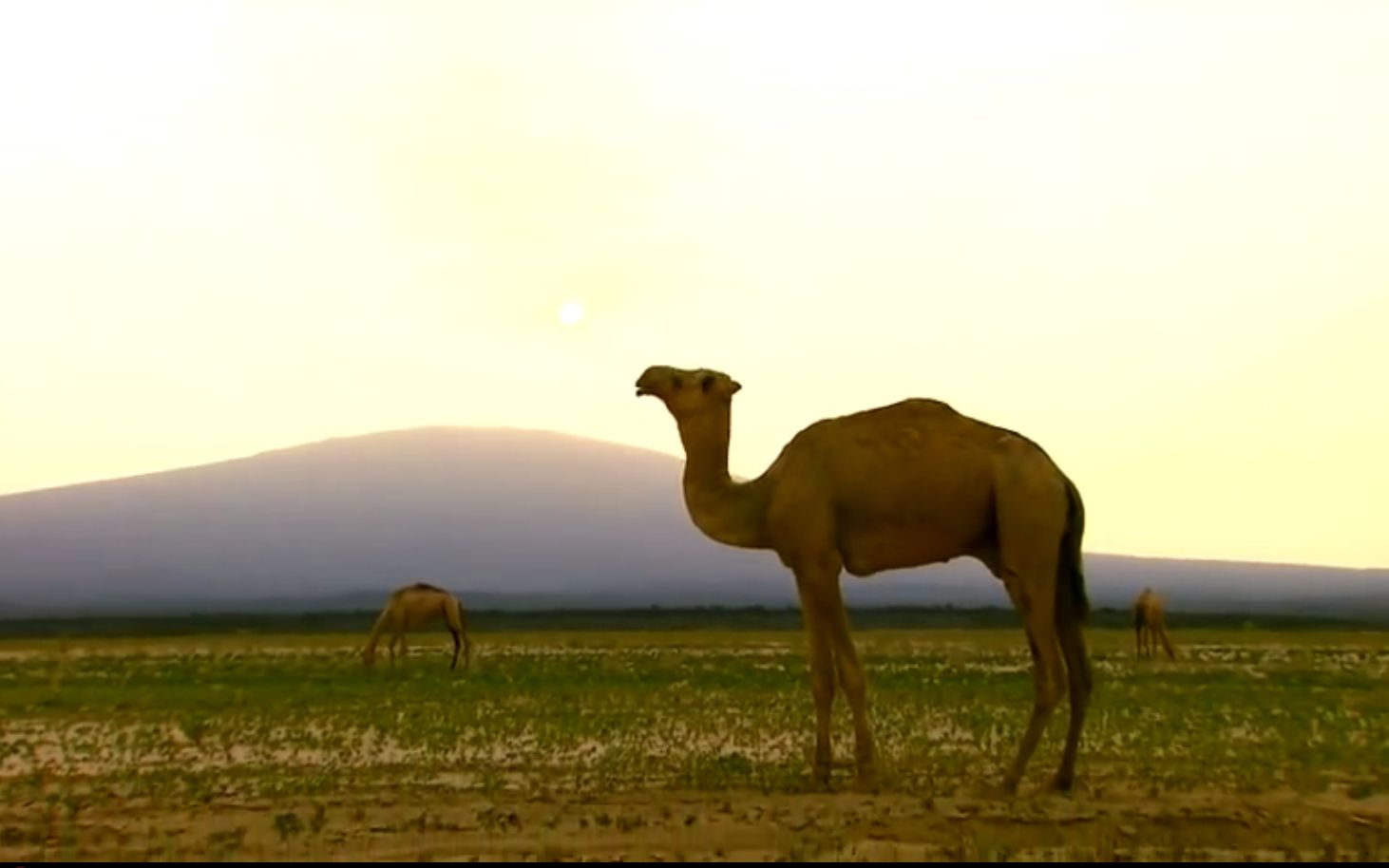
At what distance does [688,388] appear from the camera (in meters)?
13.0

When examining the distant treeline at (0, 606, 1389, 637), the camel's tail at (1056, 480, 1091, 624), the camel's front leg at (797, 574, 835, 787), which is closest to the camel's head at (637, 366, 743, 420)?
the camel's front leg at (797, 574, 835, 787)

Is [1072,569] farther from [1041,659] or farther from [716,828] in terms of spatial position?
[716,828]

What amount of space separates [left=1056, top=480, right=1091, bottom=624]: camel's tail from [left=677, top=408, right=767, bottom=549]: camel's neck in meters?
2.49

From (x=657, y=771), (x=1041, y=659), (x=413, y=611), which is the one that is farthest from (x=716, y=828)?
(x=413, y=611)

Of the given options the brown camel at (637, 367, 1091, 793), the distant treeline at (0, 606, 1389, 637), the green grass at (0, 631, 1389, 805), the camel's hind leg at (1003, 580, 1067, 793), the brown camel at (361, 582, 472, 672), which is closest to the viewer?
the camel's hind leg at (1003, 580, 1067, 793)

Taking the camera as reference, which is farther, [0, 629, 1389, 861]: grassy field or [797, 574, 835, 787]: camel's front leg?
[797, 574, 835, 787]: camel's front leg

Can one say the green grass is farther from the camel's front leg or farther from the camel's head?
the camel's head

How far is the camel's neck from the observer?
12703 mm

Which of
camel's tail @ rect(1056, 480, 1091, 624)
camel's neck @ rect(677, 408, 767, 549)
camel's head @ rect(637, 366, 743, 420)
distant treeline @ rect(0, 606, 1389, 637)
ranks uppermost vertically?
camel's head @ rect(637, 366, 743, 420)

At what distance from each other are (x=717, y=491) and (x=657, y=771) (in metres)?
2.55

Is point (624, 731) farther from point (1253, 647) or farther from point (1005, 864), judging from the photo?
point (1253, 647)

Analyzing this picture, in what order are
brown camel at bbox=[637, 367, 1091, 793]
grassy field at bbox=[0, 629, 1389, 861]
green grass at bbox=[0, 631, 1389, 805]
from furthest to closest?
green grass at bbox=[0, 631, 1389, 805] → brown camel at bbox=[637, 367, 1091, 793] → grassy field at bbox=[0, 629, 1389, 861]

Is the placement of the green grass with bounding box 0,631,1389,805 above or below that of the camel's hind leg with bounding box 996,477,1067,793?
below

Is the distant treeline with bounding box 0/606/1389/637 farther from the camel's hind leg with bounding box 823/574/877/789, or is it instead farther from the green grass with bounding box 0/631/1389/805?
the camel's hind leg with bounding box 823/574/877/789
